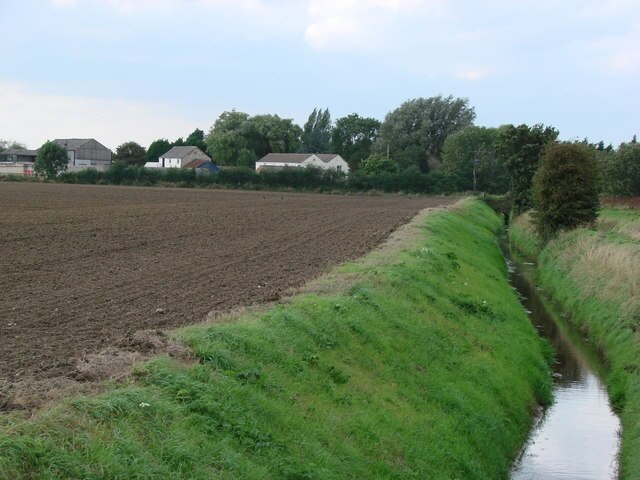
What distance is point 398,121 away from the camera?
440ft

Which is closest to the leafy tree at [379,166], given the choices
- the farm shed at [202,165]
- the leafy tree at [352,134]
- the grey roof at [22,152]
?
the farm shed at [202,165]

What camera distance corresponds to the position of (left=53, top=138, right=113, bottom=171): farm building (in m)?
161

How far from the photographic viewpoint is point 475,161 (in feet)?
344

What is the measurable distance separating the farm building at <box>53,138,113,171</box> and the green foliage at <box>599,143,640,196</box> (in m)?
116

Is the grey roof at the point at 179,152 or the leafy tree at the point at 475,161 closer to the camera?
the leafy tree at the point at 475,161

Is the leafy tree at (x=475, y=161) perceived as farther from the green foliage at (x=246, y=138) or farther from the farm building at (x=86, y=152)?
the farm building at (x=86, y=152)

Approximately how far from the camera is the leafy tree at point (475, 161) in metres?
110

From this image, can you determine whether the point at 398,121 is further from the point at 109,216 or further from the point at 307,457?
the point at 307,457

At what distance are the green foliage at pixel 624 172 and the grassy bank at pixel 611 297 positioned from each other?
33191 mm

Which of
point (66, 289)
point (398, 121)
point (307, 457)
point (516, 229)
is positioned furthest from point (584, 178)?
point (398, 121)

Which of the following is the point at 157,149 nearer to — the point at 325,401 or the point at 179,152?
the point at 179,152

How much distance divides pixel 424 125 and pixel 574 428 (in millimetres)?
119747

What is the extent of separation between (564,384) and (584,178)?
944 inches

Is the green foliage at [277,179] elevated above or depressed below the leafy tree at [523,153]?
below
